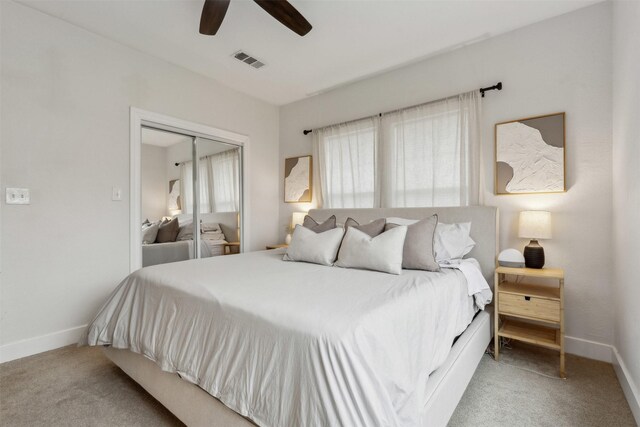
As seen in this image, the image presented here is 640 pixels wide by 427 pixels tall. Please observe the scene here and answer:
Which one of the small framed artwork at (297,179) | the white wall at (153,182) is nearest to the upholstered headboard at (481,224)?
the small framed artwork at (297,179)

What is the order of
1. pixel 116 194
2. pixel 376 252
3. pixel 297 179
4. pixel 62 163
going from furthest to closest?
pixel 297 179, pixel 116 194, pixel 62 163, pixel 376 252

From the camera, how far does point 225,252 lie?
3896 mm

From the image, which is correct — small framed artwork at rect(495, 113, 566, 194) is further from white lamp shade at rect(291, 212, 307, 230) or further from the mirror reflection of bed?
the mirror reflection of bed

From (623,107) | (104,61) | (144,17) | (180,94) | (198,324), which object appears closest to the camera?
(198,324)

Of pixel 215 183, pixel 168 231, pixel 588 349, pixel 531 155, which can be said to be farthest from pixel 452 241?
pixel 168 231

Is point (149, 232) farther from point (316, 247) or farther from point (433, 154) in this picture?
point (433, 154)

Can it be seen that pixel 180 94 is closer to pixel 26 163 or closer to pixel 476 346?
pixel 26 163

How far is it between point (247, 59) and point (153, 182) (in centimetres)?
169

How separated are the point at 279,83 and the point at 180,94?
46.6 inches

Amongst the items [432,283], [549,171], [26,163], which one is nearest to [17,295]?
[26,163]

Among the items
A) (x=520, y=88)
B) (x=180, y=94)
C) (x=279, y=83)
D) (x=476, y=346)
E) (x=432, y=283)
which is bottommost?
(x=476, y=346)

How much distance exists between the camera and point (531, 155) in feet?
8.11

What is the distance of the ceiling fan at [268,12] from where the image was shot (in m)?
1.85

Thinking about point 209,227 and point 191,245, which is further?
point 209,227
